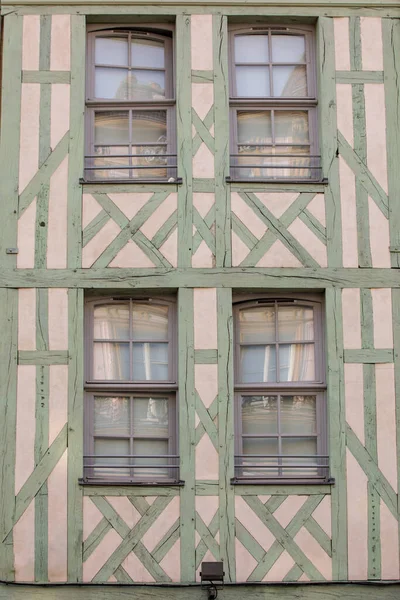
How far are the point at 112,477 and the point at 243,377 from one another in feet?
4.94

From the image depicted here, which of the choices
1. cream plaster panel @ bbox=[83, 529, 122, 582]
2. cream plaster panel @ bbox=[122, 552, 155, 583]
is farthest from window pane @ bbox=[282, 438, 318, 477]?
cream plaster panel @ bbox=[83, 529, 122, 582]

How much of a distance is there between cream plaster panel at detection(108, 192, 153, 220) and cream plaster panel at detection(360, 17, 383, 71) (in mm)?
2458

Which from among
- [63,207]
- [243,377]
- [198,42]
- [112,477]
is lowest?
[112,477]

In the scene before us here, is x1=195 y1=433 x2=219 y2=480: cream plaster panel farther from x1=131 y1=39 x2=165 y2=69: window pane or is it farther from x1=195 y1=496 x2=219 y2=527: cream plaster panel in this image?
x1=131 y1=39 x2=165 y2=69: window pane

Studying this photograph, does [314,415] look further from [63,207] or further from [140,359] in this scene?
[63,207]

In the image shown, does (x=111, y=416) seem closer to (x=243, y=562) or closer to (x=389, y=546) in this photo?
(x=243, y=562)

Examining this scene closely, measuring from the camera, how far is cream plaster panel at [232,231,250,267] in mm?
11367

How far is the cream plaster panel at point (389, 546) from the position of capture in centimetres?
1084

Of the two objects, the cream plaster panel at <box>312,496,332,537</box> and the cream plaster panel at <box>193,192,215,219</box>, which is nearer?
the cream plaster panel at <box>312,496,332,537</box>

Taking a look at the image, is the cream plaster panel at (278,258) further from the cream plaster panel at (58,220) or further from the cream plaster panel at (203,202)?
the cream plaster panel at (58,220)

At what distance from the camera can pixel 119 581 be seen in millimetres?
10742

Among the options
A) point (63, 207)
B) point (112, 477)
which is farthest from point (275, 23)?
point (112, 477)

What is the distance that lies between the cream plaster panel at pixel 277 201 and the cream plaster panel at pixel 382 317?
1.12 meters

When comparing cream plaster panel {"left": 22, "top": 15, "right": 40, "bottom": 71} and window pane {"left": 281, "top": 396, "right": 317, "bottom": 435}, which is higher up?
cream plaster panel {"left": 22, "top": 15, "right": 40, "bottom": 71}
